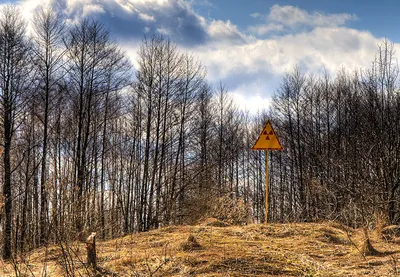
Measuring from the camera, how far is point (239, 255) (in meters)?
5.78

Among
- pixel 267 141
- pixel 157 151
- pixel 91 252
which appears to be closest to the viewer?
pixel 91 252

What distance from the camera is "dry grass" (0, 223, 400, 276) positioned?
5.21 meters

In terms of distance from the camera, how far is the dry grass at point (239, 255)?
521 centimetres

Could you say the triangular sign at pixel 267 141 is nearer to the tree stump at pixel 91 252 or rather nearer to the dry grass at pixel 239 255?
the dry grass at pixel 239 255

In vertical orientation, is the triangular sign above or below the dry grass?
above

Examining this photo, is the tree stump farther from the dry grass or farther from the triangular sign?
the triangular sign

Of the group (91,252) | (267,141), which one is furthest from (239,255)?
(267,141)

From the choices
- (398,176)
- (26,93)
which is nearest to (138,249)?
(398,176)

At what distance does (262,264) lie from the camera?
17.7 feet

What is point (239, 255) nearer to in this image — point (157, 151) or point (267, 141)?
point (267, 141)

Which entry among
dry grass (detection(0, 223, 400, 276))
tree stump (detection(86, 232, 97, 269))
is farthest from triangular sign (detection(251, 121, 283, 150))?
tree stump (detection(86, 232, 97, 269))

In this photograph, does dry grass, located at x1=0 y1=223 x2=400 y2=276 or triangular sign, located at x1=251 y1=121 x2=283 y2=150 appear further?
triangular sign, located at x1=251 y1=121 x2=283 y2=150

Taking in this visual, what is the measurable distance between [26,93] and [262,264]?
1206 cm

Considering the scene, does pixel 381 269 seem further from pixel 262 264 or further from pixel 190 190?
pixel 190 190
